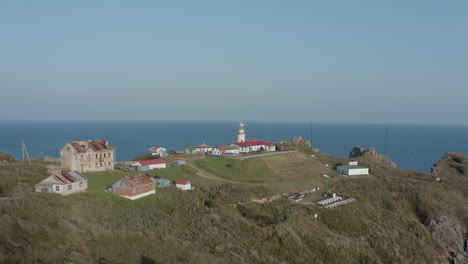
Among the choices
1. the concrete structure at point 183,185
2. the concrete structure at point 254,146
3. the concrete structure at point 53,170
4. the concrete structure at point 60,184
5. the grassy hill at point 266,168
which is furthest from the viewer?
the concrete structure at point 254,146

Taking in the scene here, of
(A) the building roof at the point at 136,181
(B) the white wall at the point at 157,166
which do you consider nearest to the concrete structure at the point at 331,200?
(A) the building roof at the point at 136,181

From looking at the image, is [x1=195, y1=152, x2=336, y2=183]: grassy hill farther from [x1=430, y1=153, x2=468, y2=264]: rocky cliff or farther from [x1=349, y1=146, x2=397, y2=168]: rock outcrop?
[x1=349, y1=146, x2=397, y2=168]: rock outcrop

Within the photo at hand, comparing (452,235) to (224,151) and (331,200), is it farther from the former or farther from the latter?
(224,151)

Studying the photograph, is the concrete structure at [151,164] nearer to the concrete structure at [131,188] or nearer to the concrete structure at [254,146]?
the concrete structure at [131,188]

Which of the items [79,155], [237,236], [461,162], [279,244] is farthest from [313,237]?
[461,162]

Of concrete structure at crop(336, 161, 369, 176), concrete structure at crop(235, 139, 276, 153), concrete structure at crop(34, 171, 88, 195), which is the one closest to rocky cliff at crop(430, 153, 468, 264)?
concrete structure at crop(336, 161, 369, 176)

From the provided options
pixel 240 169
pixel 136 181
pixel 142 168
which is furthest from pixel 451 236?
pixel 142 168

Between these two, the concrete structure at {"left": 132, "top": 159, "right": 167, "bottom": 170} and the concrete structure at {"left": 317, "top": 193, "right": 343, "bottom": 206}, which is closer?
the concrete structure at {"left": 317, "top": 193, "right": 343, "bottom": 206}
